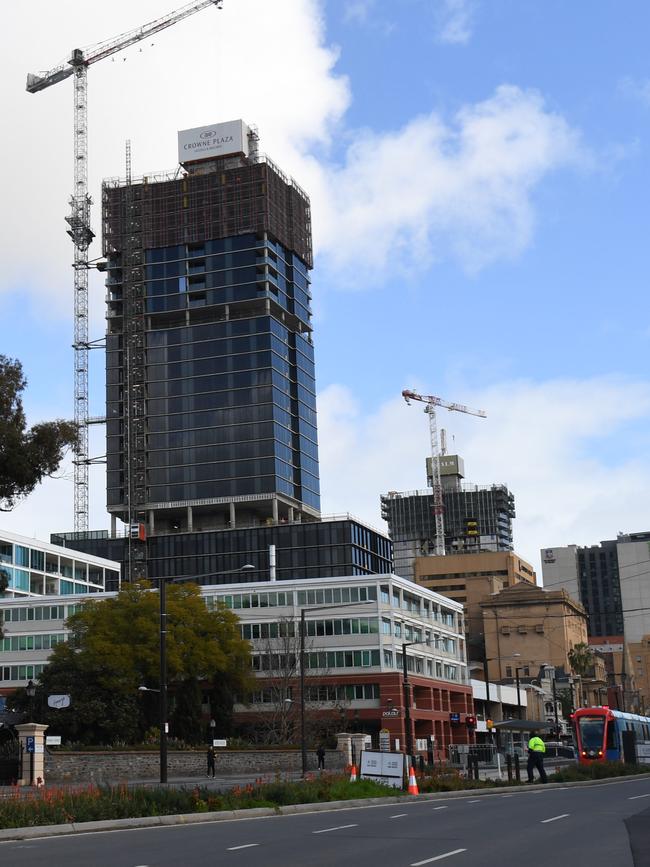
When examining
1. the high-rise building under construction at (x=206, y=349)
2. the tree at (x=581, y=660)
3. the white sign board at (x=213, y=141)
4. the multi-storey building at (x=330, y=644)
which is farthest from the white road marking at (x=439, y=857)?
the white sign board at (x=213, y=141)

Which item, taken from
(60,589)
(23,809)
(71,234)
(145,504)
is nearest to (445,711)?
(60,589)

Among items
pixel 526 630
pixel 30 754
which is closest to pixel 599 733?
pixel 30 754

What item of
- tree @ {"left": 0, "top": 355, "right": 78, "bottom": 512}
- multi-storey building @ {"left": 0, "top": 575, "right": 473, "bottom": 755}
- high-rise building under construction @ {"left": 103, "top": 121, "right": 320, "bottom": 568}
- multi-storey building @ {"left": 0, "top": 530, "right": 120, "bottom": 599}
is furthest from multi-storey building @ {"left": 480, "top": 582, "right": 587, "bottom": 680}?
tree @ {"left": 0, "top": 355, "right": 78, "bottom": 512}

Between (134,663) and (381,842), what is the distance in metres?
56.7

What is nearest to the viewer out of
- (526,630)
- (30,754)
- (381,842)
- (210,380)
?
(381,842)

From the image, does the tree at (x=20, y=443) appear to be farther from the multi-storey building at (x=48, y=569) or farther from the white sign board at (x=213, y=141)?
the white sign board at (x=213, y=141)

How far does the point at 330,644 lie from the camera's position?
3686 inches

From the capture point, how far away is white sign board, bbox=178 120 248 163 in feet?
551

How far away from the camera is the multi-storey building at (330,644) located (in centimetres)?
9069

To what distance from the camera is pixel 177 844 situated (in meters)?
18.7

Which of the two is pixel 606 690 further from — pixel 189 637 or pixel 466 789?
pixel 466 789

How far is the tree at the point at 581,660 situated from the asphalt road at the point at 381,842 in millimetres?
132193

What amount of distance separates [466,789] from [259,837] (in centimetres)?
2017

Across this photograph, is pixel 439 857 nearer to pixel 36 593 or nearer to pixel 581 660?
pixel 36 593
